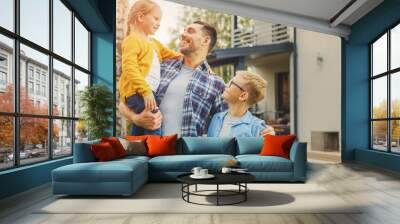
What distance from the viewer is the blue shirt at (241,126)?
10094mm

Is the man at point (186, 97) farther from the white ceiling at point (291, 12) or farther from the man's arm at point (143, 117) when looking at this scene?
the white ceiling at point (291, 12)

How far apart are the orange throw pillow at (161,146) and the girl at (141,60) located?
2.99 m

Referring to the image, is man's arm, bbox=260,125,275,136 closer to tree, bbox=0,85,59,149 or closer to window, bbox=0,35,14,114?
tree, bbox=0,85,59,149

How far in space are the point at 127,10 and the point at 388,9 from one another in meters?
6.21

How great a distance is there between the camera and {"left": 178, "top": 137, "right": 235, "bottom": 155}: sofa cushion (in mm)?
6930

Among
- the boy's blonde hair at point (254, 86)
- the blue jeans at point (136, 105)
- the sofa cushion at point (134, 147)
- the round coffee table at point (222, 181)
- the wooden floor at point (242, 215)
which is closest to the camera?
the wooden floor at point (242, 215)

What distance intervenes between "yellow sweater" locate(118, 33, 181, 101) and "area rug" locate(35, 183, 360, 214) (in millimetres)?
4752

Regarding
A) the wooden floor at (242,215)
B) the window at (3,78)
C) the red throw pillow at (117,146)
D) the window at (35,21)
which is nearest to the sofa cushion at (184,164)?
the red throw pillow at (117,146)

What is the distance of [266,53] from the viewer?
11.1 metres

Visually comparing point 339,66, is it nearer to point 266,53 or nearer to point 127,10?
point 266,53

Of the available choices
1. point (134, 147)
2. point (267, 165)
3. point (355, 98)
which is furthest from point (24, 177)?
point (355, 98)

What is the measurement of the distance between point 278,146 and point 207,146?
4.27 feet

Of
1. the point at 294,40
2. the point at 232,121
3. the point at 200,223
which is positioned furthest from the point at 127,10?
the point at 200,223

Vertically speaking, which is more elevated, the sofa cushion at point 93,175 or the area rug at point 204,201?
the sofa cushion at point 93,175
